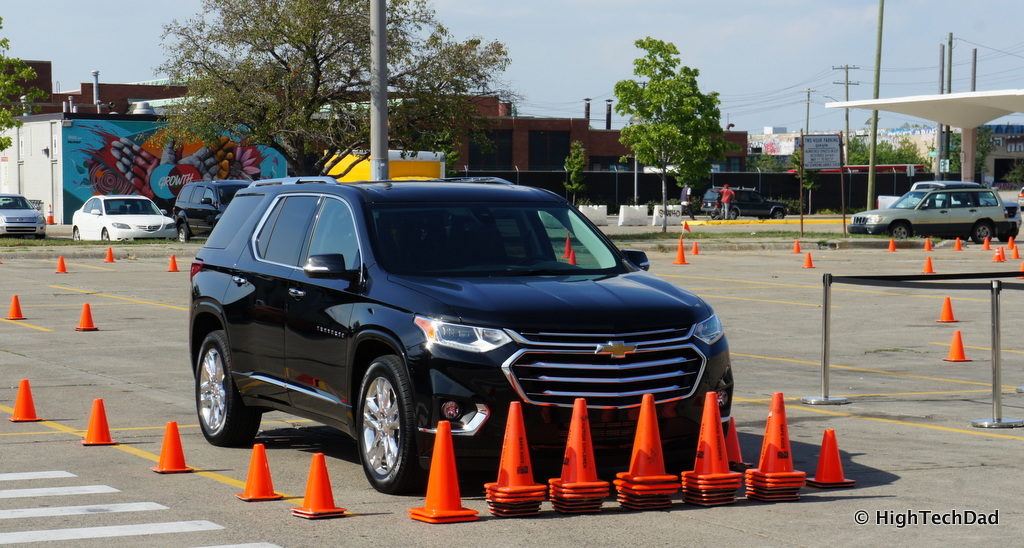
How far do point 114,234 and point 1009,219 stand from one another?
27.6 meters

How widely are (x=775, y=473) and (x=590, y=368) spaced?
1.23m

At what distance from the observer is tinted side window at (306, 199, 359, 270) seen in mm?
8938

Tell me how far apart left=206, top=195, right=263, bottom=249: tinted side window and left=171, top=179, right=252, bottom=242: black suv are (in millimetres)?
28744

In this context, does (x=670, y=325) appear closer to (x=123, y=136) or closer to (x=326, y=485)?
(x=326, y=485)

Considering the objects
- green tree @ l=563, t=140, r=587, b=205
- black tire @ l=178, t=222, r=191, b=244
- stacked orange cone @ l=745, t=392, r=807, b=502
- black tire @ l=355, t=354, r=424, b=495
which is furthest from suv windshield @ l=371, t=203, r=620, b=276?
green tree @ l=563, t=140, r=587, b=205

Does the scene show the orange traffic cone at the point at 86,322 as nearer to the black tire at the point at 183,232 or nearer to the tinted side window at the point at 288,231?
the tinted side window at the point at 288,231

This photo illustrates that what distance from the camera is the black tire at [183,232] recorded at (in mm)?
40812

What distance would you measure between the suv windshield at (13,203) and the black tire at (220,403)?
37.1 m

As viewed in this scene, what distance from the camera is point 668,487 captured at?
25.1 ft

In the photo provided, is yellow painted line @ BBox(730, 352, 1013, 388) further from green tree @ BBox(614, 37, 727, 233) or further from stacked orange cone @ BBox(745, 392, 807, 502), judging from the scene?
green tree @ BBox(614, 37, 727, 233)

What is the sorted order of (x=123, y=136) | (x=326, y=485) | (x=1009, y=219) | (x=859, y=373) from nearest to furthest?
(x=326, y=485) → (x=859, y=373) → (x=1009, y=219) → (x=123, y=136)

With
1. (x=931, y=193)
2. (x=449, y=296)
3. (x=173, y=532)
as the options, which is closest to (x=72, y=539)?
(x=173, y=532)

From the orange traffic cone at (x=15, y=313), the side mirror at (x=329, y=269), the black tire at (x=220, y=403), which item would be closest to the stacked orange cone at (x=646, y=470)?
the side mirror at (x=329, y=269)

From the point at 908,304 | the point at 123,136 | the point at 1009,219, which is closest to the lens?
the point at 908,304
